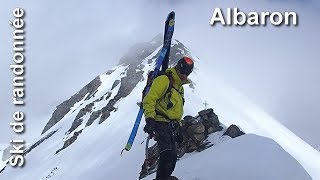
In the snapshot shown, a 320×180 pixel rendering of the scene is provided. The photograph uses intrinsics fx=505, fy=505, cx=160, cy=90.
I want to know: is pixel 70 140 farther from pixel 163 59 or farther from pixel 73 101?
pixel 163 59

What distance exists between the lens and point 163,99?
10336mm

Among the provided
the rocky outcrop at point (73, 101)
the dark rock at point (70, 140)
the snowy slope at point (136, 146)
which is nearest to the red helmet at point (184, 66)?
the snowy slope at point (136, 146)

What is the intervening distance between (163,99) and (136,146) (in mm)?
22014

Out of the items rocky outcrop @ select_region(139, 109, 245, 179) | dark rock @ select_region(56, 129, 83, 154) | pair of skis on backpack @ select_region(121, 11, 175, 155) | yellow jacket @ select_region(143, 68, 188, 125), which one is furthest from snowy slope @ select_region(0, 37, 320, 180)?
yellow jacket @ select_region(143, 68, 188, 125)

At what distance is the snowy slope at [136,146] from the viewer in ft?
42.2

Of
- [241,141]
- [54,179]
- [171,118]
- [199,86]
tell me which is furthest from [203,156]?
[199,86]

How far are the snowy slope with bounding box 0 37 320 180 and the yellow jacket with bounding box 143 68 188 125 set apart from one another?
8.17 feet

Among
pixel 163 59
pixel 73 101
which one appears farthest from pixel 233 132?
pixel 73 101

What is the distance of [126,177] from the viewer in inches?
977

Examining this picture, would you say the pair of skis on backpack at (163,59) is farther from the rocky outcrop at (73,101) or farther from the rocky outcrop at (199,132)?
the rocky outcrop at (73,101)

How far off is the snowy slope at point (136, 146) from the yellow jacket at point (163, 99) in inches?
98.1

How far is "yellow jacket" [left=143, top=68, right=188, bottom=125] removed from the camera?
9.97 metres

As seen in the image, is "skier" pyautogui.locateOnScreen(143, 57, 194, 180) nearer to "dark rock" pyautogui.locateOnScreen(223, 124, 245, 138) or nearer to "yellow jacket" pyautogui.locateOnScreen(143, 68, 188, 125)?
"yellow jacket" pyautogui.locateOnScreen(143, 68, 188, 125)

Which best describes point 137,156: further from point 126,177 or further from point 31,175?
point 31,175
